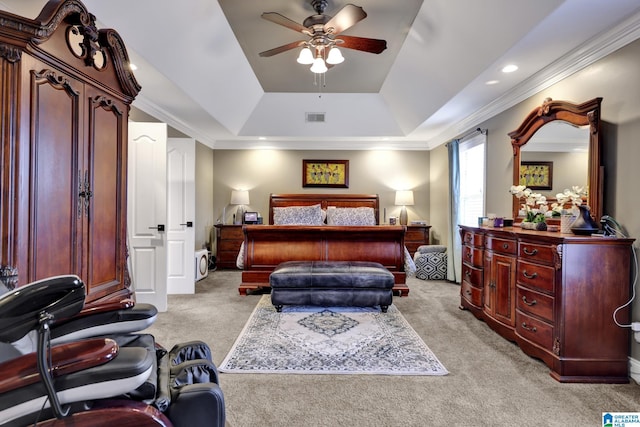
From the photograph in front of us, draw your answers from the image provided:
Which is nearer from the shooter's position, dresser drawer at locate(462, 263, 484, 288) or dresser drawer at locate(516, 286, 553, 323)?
dresser drawer at locate(516, 286, 553, 323)

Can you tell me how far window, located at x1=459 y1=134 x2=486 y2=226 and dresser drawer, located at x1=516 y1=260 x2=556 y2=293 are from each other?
2.00 m

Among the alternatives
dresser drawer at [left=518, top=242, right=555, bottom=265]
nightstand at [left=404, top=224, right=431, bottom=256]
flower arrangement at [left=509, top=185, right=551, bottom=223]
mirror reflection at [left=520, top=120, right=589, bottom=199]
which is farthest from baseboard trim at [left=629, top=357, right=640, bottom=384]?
nightstand at [left=404, top=224, right=431, bottom=256]

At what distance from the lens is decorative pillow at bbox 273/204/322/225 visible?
6.12m

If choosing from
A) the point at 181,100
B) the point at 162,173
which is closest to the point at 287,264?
the point at 162,173

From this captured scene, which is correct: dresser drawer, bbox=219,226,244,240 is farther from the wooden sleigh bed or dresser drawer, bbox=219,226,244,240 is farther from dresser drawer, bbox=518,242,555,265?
dresser drawer, bbox=518,242,555,265

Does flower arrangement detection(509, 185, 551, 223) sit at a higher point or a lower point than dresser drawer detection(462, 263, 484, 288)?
higher

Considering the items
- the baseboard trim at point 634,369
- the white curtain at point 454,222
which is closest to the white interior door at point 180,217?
the white curtain at point 454,222

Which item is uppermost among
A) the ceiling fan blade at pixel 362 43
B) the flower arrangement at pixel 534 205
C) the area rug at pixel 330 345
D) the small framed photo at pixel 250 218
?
the ceiling fan blade at pixel 362 43

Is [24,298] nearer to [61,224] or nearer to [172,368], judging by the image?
[172,368]

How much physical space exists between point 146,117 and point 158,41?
1.57 m

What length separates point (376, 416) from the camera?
1949mm

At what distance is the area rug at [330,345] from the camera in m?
2.54

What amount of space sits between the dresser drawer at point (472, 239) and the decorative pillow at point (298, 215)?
2.77m

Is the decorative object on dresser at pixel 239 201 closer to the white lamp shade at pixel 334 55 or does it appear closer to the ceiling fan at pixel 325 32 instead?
the ceiling fan at pixel 325 32
